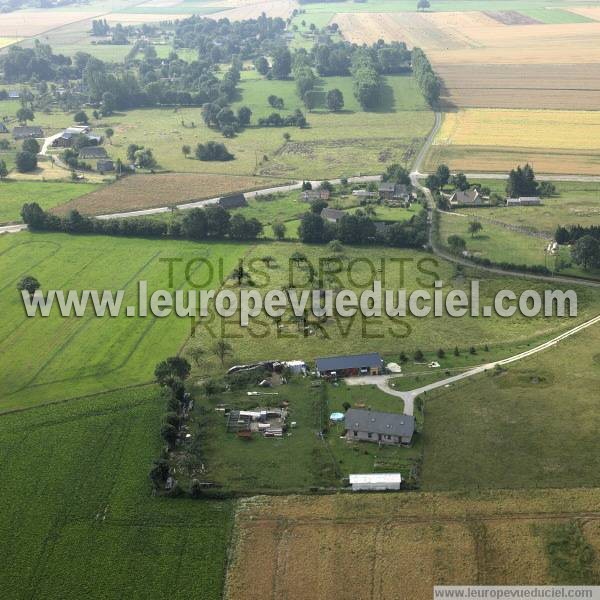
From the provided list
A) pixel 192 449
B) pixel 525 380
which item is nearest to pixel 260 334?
pixel 192 449

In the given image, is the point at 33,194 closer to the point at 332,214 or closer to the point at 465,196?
the point at 332,214

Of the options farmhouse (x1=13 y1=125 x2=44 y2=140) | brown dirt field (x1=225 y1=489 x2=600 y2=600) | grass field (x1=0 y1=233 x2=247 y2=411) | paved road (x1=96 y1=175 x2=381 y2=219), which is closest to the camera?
brown dirt field (x1=225 y1=489 x2=600 y2=600)

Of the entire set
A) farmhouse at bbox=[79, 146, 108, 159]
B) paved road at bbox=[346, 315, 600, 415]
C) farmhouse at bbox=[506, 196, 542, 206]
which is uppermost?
farmhouse at bbox=[79, 146, 108, 159]

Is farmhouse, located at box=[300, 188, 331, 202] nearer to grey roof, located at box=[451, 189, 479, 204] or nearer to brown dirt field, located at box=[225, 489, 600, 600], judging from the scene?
grey roof, located at box=[451, 189, 479, 204]

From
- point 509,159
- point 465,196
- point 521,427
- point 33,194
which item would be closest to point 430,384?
point 521,427

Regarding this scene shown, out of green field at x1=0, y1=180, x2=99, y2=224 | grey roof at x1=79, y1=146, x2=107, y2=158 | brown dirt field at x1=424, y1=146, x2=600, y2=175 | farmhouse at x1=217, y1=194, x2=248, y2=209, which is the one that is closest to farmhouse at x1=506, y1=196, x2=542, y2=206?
brown dirt field at x1=424, y1=146, x2=600, y2=175

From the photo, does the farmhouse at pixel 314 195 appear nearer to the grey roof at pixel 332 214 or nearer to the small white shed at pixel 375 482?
the grey roof at pixel 332 214

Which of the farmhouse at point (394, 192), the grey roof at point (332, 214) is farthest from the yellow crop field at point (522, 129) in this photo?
the grey roof at point (332, 214)
